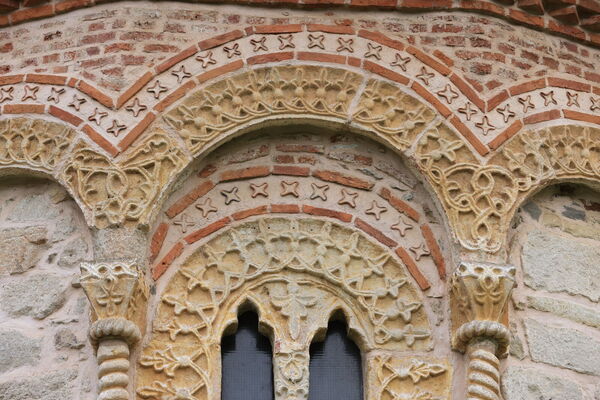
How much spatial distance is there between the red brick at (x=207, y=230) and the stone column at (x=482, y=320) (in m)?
1.36

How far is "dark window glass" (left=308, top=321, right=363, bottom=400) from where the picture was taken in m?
9.53

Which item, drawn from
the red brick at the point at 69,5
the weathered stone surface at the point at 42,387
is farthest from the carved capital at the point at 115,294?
the red brick at the point at 69,5

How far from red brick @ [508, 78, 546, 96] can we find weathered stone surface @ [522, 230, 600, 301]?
88cm

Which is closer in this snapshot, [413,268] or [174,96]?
[413,268]

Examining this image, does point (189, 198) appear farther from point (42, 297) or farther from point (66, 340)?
point (66, 340)

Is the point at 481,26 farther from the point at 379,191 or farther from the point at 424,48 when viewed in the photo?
the point at 379,191

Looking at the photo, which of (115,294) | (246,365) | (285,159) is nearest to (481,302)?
(246,365)

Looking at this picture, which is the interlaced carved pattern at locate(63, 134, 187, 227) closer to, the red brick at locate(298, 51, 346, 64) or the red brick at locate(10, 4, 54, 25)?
the red brick at locate(298, 51, 346, 64)

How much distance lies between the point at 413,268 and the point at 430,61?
4.34ft

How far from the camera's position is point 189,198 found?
10.0 meters

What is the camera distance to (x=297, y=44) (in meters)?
10.4

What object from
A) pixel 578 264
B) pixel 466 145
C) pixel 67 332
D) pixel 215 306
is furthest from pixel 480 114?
pixel 67 332

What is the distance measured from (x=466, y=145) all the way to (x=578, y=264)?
947mm

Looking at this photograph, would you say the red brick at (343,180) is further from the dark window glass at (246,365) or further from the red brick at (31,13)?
the red brick at (31,13)
